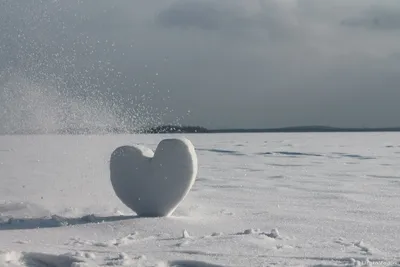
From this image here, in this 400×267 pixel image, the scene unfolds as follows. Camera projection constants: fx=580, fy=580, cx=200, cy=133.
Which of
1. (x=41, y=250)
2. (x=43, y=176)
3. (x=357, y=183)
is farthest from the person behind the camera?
(x=43, y=176)

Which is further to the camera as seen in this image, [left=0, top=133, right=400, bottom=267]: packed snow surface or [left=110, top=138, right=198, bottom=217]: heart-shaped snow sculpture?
[left=110, top=138, right=198, bottom=217]: heart-shaped snow sculpture

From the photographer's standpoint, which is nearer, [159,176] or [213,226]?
[213,226]

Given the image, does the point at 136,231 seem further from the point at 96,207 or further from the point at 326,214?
the point at 326,214

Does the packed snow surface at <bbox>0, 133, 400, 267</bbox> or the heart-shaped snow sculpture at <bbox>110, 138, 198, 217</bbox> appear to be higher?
the heart-shaped snow sculpture at <bbox>110, 138, 198, 217</bbox>

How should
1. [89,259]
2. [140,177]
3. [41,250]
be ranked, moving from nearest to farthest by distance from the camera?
1. [89,259]
2. [41,250]
3. [140,177]

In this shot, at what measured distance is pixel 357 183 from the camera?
872 centimetres

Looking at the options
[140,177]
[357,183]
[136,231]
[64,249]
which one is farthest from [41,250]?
[357,183]

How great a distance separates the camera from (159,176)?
5.29 m

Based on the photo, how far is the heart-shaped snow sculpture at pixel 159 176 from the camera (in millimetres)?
5266

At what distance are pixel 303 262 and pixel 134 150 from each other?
2260 mm

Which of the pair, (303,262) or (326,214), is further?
(326,214)

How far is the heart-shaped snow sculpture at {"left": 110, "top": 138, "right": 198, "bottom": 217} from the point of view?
5.27 meters

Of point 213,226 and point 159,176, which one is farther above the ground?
point 159,176

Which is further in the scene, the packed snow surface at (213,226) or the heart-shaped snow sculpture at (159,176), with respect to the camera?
the heart-shaped snow sculpture at (159,176)
